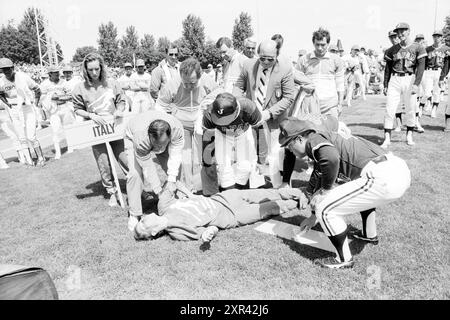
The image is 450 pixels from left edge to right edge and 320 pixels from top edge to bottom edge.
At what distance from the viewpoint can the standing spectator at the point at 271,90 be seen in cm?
507

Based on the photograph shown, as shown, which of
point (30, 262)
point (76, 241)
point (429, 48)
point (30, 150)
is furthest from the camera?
point (429, 48)

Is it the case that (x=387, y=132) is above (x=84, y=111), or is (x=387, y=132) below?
below

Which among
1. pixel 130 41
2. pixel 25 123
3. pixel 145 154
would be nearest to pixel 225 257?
pixel 145 154

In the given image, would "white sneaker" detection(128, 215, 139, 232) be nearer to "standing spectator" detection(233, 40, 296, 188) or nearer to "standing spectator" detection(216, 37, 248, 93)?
"standing spectator" detection(233, 40, 296, 188)

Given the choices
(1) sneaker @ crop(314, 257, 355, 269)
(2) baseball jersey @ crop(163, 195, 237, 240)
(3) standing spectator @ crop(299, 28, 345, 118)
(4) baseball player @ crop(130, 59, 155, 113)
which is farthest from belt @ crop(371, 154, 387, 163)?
(4) baseball player @ crop(130, 59, 155, 113)

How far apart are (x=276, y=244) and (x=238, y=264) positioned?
0.56 m

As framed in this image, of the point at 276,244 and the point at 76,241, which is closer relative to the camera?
the point at 276,244

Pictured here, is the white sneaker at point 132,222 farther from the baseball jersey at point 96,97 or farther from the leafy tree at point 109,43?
the leafy tree at point 109,43

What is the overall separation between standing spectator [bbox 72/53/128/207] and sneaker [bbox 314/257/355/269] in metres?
3.24

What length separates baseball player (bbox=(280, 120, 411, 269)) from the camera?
9.74 feet

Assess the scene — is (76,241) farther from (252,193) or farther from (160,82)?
(160,82)

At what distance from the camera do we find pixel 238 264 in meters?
3.45

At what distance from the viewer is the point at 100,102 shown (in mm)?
5266
